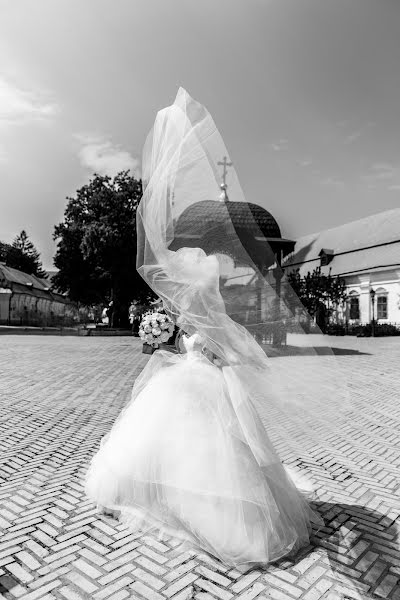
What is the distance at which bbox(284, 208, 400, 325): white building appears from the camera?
3862 centimetres

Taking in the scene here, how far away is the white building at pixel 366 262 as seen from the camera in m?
38.6

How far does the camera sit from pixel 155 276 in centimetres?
339

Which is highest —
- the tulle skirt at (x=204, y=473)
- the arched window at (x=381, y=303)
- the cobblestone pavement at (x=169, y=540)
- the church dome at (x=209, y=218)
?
the arched window at (x=381, y=303)

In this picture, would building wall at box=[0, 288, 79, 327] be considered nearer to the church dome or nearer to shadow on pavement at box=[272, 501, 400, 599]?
the church dome

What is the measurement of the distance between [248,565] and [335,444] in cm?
320

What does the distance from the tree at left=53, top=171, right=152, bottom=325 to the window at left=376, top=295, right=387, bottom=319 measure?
20.6 meters

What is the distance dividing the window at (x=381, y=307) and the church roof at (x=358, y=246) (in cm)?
275

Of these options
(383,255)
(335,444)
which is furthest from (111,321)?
(335,444)

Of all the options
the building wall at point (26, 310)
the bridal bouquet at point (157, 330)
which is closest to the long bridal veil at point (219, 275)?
the bridal bouquet at point (157, 330)

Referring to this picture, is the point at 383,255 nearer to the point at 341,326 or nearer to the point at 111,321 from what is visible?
the point at 341,326

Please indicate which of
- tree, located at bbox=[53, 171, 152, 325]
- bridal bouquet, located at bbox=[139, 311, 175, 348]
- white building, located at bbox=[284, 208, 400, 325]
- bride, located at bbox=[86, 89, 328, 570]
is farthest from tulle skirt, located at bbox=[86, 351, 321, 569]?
white building, located at bbox=[284, 208, 400, 325]

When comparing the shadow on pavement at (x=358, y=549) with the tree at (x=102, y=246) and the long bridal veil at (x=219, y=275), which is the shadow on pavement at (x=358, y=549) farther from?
the tree at (x=102, y=246)

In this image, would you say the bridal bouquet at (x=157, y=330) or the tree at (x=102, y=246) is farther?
the tree at (x=102, y=246)

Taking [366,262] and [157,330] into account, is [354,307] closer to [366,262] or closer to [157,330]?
[366,262]
